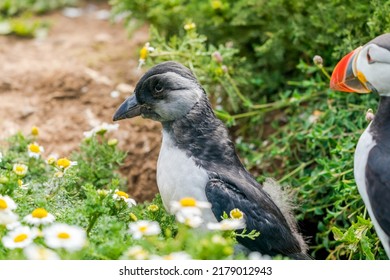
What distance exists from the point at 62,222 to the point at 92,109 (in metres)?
2.41

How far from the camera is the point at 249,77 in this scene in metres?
5.82

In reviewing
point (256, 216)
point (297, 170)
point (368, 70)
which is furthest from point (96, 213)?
point (297, 170)

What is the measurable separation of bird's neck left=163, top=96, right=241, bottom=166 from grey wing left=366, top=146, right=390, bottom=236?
0.91 m

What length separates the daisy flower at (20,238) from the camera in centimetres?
307

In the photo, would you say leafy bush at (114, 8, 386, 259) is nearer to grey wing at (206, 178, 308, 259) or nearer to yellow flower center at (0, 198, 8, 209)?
grey wing at (206, 178, 308, 259)

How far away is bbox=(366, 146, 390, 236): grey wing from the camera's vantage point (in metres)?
3.48

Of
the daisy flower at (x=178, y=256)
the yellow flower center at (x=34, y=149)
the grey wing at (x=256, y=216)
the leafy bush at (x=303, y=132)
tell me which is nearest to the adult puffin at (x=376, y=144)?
the grey wing at (x=256, y=216)

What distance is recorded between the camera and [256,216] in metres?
3.95

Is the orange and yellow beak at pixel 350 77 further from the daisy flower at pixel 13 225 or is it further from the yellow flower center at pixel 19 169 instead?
the daisy flower at pixel 13 225

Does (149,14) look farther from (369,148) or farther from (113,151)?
(369,148)

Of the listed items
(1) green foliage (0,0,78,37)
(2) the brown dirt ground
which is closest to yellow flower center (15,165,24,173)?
(2) the brown dirt ground

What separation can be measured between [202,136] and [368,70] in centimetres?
99
